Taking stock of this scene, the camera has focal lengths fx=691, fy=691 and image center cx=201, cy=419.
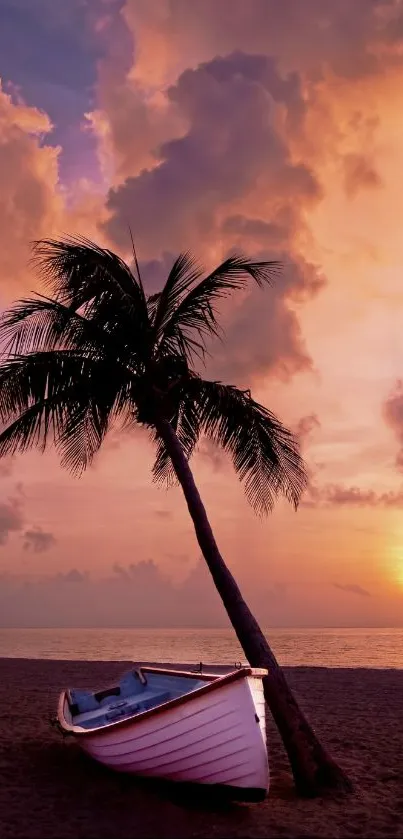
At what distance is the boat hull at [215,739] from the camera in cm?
825

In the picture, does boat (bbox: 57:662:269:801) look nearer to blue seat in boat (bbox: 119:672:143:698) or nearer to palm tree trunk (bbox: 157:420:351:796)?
palm tree trunk (bbox: 157:420:351:796)

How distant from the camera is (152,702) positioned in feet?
37.7

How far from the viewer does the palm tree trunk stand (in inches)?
381

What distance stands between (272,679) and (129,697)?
3.66 m

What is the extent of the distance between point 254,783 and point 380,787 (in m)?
2.91

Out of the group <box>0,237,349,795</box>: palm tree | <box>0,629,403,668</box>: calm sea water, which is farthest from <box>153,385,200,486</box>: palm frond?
<box>0,629,403,668</box>: calm sea water

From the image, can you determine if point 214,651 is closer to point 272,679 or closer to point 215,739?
point 272,679

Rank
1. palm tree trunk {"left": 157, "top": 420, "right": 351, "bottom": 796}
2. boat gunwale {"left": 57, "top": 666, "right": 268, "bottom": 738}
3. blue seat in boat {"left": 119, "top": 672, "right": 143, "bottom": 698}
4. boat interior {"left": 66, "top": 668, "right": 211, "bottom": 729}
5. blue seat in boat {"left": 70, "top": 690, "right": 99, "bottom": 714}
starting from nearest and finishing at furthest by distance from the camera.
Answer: boat gunwale {"left": 57, "top": 666, "right": 268, "bottom": 738} < palm tree trunk {"left": 157, "top": 420, "right": 351, "bottom": 796} < boat interior {"left": 66, "top": 668, "right": 211, "bottom": 729} < blue seat in boat {"left": 70, "top": 690, "right": 99, "bottom": 714} < blue seat in boat {"left": 119, "top": 672, "right": 143, "bottom": 698}

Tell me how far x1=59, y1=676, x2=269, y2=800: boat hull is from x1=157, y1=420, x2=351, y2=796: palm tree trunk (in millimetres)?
1354

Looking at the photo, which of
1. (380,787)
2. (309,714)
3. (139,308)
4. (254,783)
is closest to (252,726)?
(254,783)

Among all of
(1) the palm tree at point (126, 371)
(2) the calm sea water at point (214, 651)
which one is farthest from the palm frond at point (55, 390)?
(2) the calm sea water at point (214, 651)

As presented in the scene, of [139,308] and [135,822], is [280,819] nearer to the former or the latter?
[135,822]

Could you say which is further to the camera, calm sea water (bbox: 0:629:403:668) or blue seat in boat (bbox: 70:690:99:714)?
calm sea water (bbox: 0:629:403:668)

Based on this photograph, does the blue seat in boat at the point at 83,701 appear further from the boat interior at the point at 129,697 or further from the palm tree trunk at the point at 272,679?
the palm tree trunk at the point at 272,679
